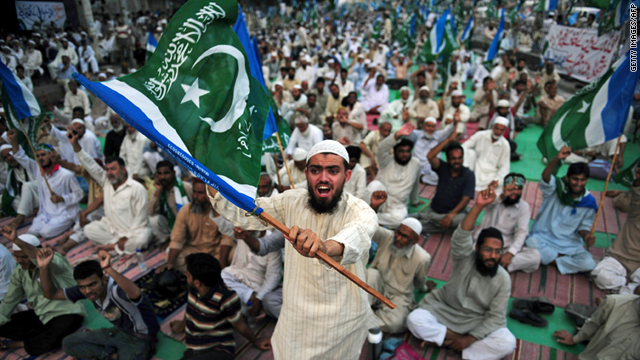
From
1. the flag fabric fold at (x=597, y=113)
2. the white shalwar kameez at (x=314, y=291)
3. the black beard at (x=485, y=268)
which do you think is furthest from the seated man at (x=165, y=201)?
the flag fabric fold at (x=597, y=113)

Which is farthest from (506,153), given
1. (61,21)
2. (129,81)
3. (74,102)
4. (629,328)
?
(61,21)

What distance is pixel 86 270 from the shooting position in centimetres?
260

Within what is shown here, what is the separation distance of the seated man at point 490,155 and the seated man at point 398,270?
8.71 ft

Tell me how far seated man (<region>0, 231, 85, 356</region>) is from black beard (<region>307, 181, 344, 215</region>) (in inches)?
101

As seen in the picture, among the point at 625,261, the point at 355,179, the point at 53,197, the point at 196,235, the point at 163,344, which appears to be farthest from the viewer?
the point at 53,197

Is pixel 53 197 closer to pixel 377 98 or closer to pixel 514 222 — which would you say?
pixel 514 222

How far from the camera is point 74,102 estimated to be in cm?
893

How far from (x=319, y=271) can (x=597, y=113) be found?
140 inches

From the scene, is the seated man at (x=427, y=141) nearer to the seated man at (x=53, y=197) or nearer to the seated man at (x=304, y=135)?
the seated man at (x=304, y=135)

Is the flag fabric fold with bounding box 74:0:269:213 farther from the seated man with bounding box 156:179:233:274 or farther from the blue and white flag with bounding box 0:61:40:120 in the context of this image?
the blue and white flag with bounding box 0:61:40:120

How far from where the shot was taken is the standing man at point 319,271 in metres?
1.79

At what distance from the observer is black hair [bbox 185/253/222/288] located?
253cm

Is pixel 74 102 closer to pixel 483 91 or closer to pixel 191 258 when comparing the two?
pixel 191 258

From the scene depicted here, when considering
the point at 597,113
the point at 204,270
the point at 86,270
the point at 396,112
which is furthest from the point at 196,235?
the point at 396,112
